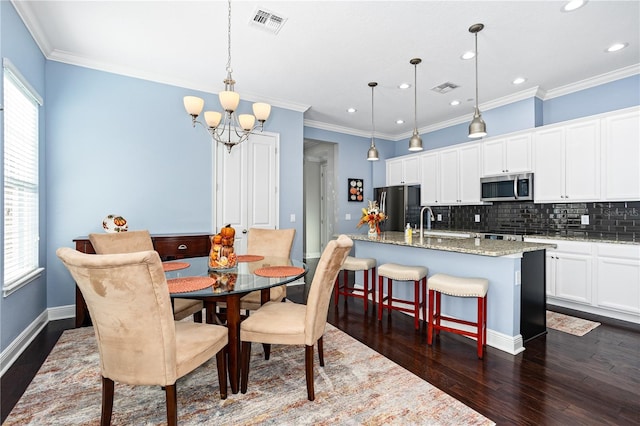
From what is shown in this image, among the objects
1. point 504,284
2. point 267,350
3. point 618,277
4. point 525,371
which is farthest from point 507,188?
point 267,350

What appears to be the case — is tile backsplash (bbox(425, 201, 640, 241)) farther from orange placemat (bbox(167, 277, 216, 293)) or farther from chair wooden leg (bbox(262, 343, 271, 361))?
orange placemat (bbox(167, 277, 216, 293))

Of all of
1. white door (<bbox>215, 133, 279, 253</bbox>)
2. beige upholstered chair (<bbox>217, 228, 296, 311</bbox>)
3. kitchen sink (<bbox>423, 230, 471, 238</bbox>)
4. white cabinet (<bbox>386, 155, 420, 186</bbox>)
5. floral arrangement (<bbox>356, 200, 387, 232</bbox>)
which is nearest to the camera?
beige upholstered chair (<bbox>217, 228, 296, 311</bbox>)

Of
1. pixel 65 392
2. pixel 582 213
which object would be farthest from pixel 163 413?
pixel 582 213

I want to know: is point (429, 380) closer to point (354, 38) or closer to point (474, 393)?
point (474, 393)

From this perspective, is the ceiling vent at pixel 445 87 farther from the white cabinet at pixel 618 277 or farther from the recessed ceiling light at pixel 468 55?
the white cabinet at pixel 618 277

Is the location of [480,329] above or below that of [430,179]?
below

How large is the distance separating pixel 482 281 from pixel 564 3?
7.83 feet

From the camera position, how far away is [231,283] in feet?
6.45

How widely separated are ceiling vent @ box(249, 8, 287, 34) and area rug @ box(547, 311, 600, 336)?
13.0 ft

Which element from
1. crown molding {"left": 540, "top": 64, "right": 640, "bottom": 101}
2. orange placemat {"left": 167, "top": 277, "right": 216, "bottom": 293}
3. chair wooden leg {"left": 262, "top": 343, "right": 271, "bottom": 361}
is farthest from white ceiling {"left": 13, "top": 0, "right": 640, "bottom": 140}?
chair wooden leg {"left": 262, "top": 343, "right": 271, "bottom": 361}

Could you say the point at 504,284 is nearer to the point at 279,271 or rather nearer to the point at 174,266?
the point at 279,271

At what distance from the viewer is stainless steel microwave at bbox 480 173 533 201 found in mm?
4418

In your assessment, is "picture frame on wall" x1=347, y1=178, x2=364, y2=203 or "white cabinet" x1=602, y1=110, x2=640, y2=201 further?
"picture frame on wall" x1=347, y1=178, x2=364, y2=203

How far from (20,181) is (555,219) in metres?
6.21
